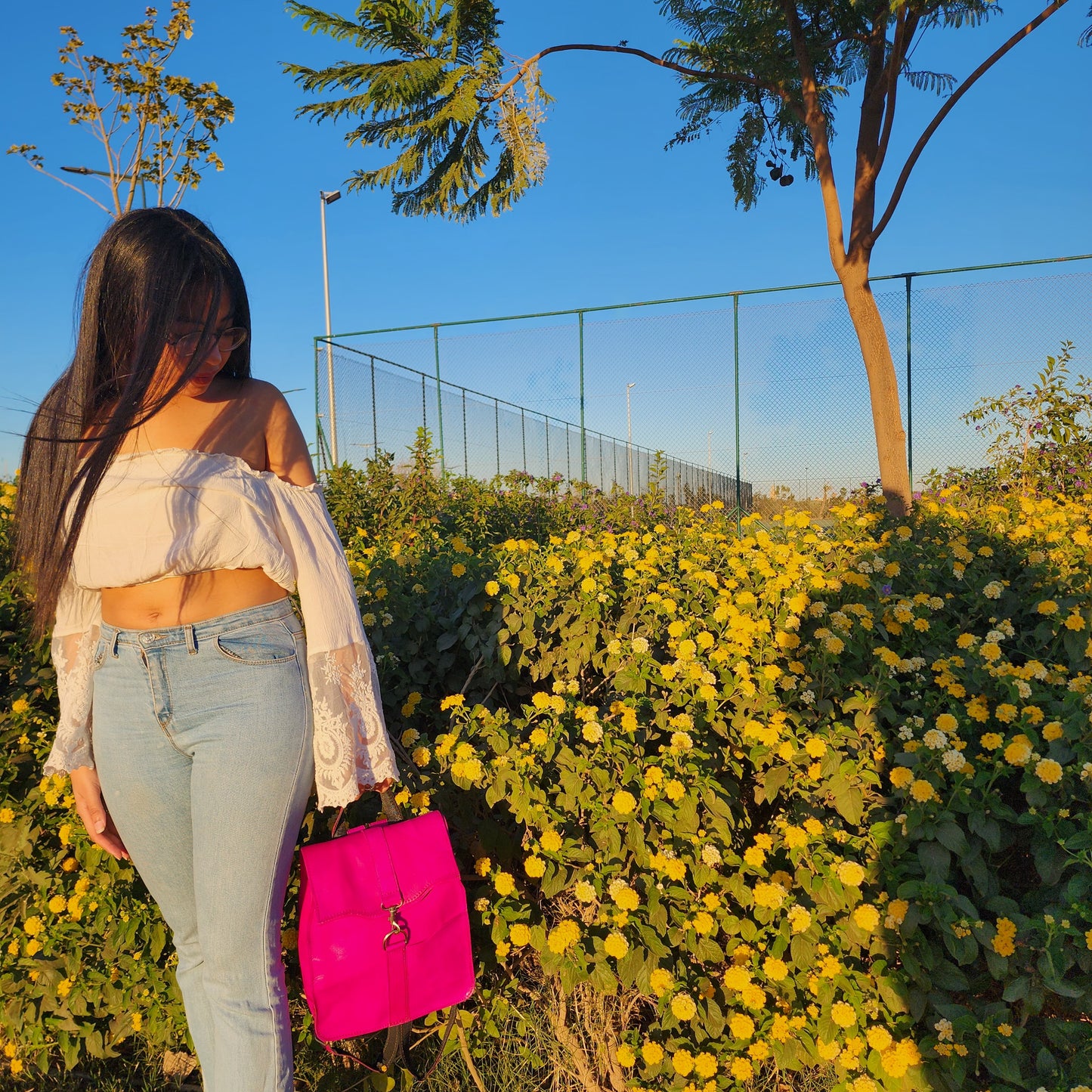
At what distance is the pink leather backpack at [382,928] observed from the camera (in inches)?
49.8

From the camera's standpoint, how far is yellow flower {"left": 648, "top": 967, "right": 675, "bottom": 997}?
1479 mm

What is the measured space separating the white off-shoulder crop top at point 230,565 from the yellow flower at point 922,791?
3.20ft

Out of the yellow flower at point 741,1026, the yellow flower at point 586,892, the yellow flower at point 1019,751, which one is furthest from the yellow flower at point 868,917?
the yellow flower at point 586,892

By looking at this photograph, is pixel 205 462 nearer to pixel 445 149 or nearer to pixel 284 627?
pixel 284 627

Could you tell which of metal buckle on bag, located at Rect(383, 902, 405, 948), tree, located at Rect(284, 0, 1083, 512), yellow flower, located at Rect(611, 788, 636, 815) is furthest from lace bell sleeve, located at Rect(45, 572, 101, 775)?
tree, located at Rect(284, 0, 1083, 512)

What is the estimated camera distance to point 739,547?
2701mm

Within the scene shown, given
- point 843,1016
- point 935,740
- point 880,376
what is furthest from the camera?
point 880,376

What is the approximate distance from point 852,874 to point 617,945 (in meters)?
0.46

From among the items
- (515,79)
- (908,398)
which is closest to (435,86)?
(515,79)

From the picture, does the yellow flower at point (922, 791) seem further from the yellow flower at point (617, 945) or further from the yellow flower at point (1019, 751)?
the yellow flower at point (617, 945)

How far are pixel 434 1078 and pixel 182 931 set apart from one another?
768 millimetres

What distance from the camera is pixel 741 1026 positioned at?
4.85ft

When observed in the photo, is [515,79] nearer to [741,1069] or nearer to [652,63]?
[652,63]

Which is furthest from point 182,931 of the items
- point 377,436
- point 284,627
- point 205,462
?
point 377,436
